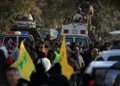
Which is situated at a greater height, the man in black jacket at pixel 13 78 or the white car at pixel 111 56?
the man in black jacket at pixel 13 78

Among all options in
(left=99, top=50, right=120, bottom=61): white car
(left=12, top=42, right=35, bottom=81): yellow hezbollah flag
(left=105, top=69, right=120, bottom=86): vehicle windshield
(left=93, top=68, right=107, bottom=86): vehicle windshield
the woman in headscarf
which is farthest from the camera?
the woman in headscarf

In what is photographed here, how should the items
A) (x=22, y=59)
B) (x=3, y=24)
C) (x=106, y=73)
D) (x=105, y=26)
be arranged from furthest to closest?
(x=105, y=26), (x=3, y=24), (x=22, y=59), (x=106, y=73)

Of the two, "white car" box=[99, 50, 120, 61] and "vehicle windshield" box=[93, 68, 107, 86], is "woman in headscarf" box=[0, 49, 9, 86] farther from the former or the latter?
"vehicle windshield" box=[93, 68, 107, 86]

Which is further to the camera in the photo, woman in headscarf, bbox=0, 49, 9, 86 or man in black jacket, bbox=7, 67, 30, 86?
woman in headscarf, bbox=0, 49, 9, 86

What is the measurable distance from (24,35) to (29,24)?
1279cm

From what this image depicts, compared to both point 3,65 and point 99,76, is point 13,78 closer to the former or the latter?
point 99,76

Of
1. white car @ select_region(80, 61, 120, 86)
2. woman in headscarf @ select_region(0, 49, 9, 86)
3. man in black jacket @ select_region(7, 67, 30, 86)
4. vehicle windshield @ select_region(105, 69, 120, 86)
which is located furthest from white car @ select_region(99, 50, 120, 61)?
man in black jacket @ select_region(7, 67, 30, 86)

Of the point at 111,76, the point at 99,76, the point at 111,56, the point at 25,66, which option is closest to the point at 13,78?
the point at 99,76

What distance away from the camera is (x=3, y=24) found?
29969 mm

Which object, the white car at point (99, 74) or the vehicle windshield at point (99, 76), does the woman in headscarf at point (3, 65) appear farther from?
the vehicle windshield at point (99, 76)

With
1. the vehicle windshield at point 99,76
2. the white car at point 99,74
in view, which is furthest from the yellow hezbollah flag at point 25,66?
the vehicle windshield at point 99,76

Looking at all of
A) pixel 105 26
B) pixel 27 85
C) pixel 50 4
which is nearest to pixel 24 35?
pixel 27 85

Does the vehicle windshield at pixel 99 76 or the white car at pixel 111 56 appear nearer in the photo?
the vehicle windshield at pixel 99 76

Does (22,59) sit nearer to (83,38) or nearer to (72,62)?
(72,62)
